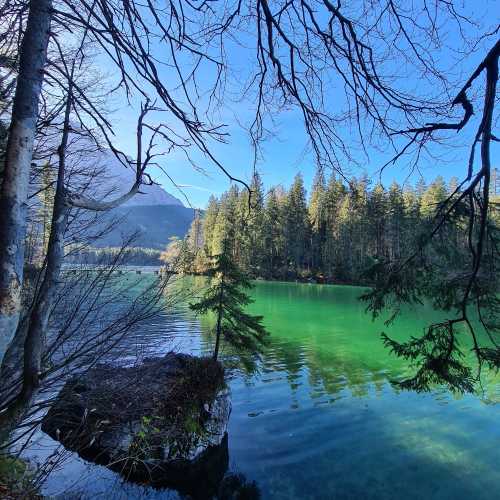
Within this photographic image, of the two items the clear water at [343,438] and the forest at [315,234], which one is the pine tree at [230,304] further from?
the forest at [315,234]

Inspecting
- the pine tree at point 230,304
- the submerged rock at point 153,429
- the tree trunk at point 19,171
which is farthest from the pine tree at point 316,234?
the tree trunk at point 19,171

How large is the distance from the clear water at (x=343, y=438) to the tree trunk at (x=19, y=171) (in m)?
2.79

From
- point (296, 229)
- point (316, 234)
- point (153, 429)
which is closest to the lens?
point (153, 429)

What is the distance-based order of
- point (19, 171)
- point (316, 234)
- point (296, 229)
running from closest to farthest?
point (19, 171), point (316, 234), point (296, 229)

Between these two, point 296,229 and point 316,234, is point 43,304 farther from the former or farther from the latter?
point 316,234

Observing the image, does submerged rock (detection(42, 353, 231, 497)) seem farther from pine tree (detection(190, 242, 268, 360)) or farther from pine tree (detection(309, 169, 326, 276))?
pine tree (detection(309, 169, 326, 276))

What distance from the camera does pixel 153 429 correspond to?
608 cm

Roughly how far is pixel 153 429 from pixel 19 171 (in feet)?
19.3

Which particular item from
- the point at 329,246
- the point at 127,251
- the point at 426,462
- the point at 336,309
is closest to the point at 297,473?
the point at 426,462

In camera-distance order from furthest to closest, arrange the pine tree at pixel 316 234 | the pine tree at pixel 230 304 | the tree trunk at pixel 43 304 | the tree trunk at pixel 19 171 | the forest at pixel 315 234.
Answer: the pine tree at pixel 316 234 < the forest at pixel 315 234 < the pine tree at pixel 230 304 < the tree trunk at pixel 43 304 < the tree trunk at pixel 19 171

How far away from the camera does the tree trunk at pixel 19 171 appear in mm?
1270

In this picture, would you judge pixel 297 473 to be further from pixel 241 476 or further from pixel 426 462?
pixel 426 462

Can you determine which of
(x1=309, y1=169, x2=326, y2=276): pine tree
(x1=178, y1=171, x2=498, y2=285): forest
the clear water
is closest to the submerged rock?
the clear water

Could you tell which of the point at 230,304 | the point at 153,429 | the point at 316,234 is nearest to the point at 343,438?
the point at 153,429
